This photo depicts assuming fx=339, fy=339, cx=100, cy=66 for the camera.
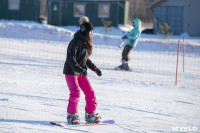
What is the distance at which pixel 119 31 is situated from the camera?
100.0ft

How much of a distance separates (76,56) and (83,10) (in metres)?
28.0

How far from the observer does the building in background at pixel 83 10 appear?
105 ft

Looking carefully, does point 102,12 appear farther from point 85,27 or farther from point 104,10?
point 85,27

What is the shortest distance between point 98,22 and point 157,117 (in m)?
26.5

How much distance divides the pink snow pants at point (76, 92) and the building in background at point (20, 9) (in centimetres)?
2725

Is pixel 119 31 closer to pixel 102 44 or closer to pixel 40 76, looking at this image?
pixel 102 44

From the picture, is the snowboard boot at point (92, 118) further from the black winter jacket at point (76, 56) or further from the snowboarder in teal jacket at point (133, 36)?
the snowboarder in teal jacket at point (133, 36)

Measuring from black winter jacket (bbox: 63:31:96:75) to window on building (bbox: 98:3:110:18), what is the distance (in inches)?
1083

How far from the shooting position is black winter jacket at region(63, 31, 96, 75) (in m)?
4.80

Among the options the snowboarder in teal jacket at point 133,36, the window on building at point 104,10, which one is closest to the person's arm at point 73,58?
the snowboarder in teal jacket at point 133,36

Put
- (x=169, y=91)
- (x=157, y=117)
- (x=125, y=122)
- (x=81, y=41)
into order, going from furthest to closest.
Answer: (x=169, y=91), (x=157, y=117), (x=125, y=122), (x=81, y=41)

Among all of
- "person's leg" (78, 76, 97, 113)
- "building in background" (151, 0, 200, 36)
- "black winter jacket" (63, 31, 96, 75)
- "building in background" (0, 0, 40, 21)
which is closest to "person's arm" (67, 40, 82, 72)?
"black winter jacket" (63, 31, 96, 75)

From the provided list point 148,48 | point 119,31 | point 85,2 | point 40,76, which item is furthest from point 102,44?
point 40,76

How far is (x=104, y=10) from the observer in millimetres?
32344
